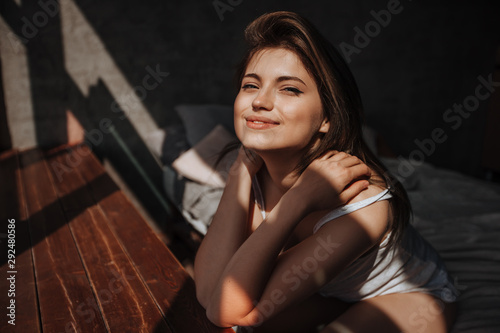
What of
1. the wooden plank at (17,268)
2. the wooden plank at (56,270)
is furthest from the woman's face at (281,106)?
the wooden plank at (17,268)

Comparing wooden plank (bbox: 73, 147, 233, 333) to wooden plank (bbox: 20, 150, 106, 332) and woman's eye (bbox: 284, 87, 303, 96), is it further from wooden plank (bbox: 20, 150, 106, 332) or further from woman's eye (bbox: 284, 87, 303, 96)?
woman's eye (bbox: 284, 87, 303, 96)

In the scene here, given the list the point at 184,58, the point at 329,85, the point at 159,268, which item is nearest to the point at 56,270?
the point at 159,268

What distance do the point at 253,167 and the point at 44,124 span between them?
7.34 ft

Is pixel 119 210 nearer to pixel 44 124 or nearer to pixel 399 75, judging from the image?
pixel 44 124

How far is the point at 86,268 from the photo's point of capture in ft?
4.17

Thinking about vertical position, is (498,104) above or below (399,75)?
below

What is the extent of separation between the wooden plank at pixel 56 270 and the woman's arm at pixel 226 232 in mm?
300

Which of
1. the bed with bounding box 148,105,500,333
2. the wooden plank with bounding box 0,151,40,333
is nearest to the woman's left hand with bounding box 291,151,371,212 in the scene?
the bed with bounding box 148,105,500,333

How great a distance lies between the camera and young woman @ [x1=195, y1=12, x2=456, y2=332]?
3.39 ft

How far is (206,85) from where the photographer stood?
337cm

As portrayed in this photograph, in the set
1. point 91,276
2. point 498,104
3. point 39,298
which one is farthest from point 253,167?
point 498,104

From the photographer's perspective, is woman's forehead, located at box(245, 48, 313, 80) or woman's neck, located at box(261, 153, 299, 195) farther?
woman's neck, located at box(261, 153, 299, 195)

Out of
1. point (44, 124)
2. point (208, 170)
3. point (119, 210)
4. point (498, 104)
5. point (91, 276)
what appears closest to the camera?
point (91, 276)

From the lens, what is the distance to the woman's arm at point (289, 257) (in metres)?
1.01
